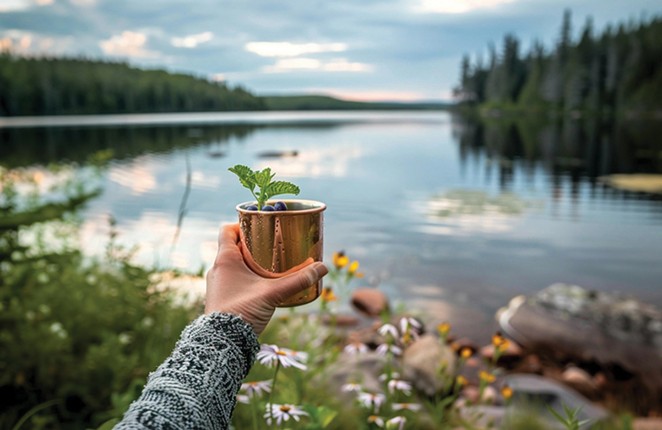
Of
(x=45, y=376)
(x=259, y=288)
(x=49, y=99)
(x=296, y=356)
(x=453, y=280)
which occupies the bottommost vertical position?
(x=453, y=280)

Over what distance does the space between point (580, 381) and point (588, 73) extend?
270ft

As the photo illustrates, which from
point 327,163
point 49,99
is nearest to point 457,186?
point 327,163

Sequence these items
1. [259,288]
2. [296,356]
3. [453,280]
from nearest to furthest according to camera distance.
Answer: [259,288]
[296,356]
[453,280]

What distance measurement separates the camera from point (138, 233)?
1303 centimetres

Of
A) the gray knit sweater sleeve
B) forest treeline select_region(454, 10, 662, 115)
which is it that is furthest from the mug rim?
forest treeline select_region(454, 10, 662, 115)

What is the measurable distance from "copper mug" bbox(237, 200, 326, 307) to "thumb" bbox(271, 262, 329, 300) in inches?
2.6

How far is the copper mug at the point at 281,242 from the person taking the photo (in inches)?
59.8

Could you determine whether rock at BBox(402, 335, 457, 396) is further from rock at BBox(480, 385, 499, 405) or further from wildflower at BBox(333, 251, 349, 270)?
wildflower at BBox(333, 251, 349, 270)

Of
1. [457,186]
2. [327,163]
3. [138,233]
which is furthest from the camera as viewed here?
[327,163]

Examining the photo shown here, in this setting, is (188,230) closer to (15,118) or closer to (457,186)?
(457,186)

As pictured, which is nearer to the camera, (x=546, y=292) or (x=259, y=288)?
(x=259, y=288)

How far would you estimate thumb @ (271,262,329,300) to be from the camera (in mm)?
1414

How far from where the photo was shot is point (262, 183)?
1.57 metres

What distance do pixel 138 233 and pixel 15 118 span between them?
8754 cm
